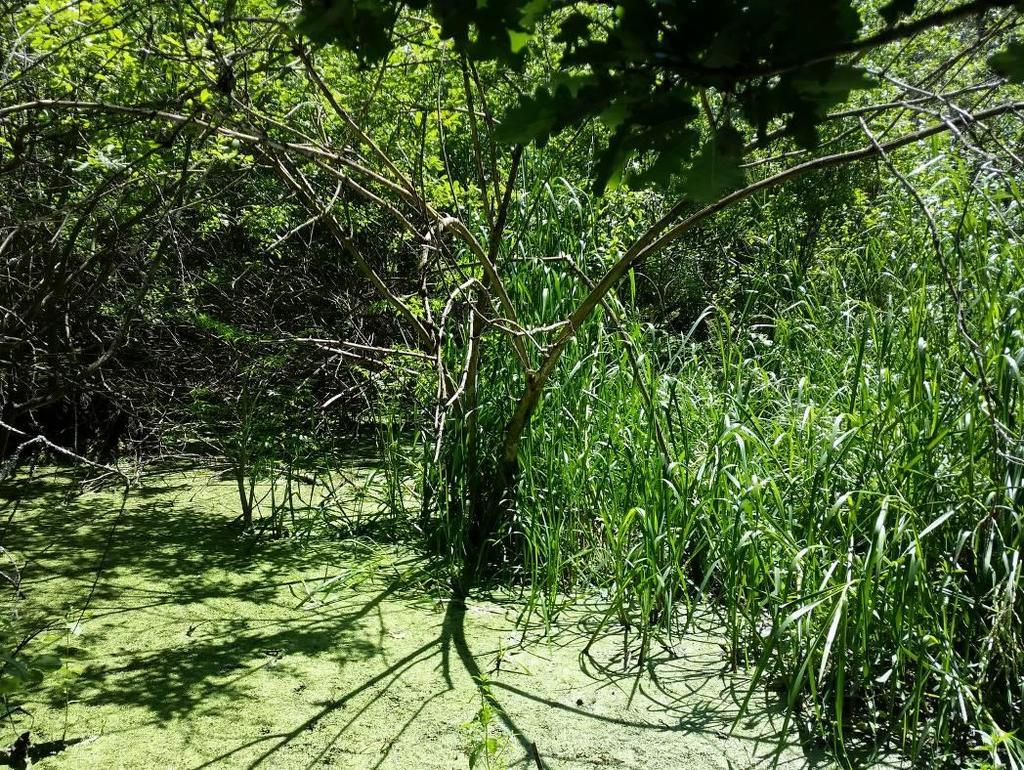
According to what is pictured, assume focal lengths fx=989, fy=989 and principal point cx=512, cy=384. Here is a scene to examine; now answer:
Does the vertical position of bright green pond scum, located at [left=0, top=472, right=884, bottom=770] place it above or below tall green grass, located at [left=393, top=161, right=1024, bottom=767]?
below

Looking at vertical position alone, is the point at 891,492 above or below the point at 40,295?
below

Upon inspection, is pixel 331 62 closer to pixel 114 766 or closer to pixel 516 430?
pixel 516 430

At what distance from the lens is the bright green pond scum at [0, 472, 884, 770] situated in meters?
2.17

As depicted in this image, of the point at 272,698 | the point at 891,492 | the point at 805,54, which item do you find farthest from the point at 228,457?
the point at 805,54

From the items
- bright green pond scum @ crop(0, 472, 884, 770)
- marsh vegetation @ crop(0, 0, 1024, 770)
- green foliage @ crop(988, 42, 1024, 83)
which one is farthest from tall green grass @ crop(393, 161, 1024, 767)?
green foliage @ crop(988, 42, 1024, 83)

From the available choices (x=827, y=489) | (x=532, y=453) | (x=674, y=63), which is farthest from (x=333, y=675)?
(x=674, y=63)

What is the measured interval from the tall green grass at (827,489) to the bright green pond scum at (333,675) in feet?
0.49

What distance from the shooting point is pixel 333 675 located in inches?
100

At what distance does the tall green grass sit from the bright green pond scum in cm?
15

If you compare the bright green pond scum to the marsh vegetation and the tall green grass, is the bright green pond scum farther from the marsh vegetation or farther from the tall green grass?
the tall green grass

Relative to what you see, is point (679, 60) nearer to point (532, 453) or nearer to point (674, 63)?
point (674, 63)

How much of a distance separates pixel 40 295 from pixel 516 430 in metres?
1.38

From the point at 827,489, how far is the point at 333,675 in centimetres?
133

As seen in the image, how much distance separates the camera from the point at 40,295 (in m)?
2.61
